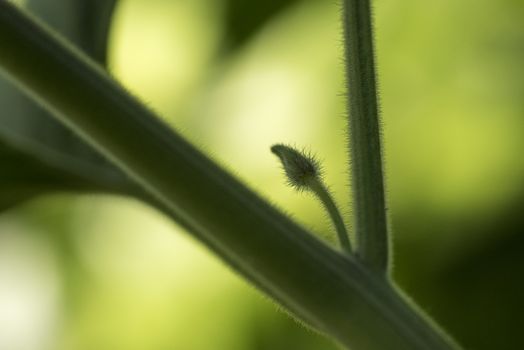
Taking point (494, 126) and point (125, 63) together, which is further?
point (125, 63)

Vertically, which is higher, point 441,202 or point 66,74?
point 441,202

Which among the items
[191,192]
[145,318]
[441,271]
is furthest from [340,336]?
[145,318]

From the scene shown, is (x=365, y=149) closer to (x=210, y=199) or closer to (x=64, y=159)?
(x=210, y=199)

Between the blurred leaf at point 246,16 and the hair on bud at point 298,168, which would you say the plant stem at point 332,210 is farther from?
the blurred leaf at point 246,16

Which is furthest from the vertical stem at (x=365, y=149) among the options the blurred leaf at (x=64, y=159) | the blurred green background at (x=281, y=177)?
the blurred green background at (x=281, y=177)

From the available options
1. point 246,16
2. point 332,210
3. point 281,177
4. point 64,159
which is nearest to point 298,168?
point 332,210

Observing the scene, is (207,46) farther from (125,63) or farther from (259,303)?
(259,303)
